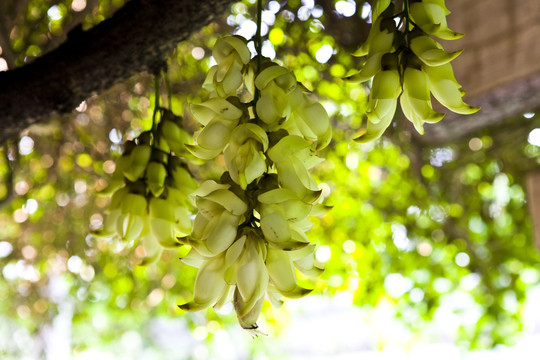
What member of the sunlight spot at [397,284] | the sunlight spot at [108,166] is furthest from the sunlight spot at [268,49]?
the sunlight spot at [397,284]

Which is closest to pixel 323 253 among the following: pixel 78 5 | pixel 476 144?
pixel 476 144

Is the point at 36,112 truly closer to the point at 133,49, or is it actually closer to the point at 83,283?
the point at 133,49

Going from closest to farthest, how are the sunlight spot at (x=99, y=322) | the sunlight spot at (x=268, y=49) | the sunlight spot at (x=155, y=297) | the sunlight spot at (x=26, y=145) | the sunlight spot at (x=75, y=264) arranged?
the sunlight spot at (x=268, y=49) → the sunlight spot at (x=26, y=145) → the sunlight spot at (x=75, y=264) → the sunlight spot at (x=155, y=297) → the sunlight spot at (x=99, y=322)

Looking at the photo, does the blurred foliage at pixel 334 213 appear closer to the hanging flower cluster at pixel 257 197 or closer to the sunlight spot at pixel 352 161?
the sunlight spot at pixel 352 161

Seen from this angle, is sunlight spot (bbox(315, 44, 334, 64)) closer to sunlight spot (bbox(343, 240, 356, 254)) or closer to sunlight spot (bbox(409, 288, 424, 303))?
sunlight spot (bbox(343, 240, 356, 254))

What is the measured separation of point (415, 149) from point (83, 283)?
0.73 m

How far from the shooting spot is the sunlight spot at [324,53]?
85 cm

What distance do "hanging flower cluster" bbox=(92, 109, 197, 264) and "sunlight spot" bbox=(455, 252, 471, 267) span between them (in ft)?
3.01

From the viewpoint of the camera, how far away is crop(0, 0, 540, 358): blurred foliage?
0.90m

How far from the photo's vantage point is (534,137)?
104 cm

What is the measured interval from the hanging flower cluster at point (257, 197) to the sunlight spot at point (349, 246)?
0.96 m

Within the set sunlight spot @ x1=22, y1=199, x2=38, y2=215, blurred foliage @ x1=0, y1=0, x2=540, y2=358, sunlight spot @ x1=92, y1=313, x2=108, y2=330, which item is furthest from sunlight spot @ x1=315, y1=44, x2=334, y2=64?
sunlight spot @ x1=92, y1=313, x2=108, y2=330

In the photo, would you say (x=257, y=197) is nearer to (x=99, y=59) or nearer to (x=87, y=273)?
(x=99, y=59)

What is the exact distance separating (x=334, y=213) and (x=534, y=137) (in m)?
0.40
